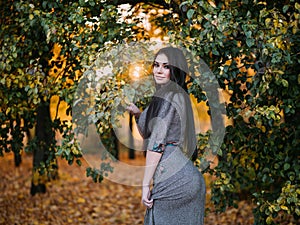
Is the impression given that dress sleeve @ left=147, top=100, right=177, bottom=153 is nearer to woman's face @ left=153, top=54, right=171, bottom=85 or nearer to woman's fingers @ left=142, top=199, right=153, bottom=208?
woman's face @ left=153, top=54, right=171, bottom=85

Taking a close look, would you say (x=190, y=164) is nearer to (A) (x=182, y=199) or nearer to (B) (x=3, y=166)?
(A) (x=182, y=199)

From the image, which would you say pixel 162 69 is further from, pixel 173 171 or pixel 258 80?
pixel 258 80

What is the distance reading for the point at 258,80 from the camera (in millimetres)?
3865

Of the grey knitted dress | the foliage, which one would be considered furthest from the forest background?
the grey knitted dress

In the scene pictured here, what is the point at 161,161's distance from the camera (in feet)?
10.5

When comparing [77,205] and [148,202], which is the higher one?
[148,202]

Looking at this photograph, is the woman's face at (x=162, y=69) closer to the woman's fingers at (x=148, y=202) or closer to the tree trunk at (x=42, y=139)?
the woman's fingers at (x=148, y=202)

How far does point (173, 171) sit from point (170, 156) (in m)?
0.11

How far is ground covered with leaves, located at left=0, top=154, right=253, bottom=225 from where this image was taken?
22.3ft

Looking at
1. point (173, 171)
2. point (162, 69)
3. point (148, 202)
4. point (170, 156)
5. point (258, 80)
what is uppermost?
point (162, 69)

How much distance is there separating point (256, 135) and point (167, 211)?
1.41 meters

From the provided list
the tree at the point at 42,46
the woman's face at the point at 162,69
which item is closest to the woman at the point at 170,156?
the woman's face at the point at 162,69

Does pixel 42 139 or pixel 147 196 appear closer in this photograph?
pixel 147 196

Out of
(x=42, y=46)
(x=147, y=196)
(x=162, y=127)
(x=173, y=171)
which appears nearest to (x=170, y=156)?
(x=173, y=171)
